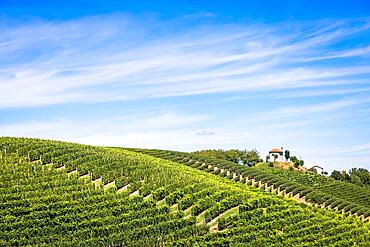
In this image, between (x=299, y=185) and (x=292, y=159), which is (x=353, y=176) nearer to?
(x=292, y=159)

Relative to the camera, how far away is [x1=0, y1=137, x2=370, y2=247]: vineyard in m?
27.7

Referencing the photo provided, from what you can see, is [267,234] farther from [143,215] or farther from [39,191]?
[39,191]

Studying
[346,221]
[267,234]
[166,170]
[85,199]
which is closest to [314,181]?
[346,221]

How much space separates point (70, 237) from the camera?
2703 cm

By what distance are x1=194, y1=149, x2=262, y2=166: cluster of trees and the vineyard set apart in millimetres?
54096

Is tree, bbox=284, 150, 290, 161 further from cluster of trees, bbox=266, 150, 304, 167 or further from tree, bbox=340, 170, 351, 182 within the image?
tree, bbox=340, 170, 351, 182

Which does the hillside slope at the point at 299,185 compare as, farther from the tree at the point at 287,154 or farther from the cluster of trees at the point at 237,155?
the tree at the point at 287,154

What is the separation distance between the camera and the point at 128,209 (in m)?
30.6

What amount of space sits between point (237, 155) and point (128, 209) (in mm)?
70261

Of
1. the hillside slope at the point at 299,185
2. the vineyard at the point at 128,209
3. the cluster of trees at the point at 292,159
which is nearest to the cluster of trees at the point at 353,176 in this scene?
the cluster of trees at the point at 292,159

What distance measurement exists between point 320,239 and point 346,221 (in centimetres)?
789

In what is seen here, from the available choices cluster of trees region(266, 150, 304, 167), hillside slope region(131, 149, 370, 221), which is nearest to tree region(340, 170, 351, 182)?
cluster of trees region(266, 150, 304, 167)

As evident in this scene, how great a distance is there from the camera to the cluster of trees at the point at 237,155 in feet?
315

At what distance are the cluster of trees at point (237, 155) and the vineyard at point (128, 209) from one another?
54.1 meters
